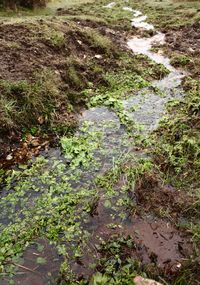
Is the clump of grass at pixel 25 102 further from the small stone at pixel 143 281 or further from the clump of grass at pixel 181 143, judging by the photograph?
the small stone at pixel 143 281

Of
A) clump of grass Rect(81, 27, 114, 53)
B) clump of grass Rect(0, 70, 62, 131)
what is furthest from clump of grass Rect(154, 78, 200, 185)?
clump of grass Rect(81, 27, 114, 53)

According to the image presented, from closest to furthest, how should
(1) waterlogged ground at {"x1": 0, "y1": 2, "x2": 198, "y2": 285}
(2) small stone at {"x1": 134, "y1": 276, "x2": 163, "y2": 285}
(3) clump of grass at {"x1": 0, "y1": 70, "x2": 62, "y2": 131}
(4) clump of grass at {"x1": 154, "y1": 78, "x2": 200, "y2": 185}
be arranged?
1. (2) small stone at {"x1": 134, "y1": 276, "x2": 163, "y2": 285}
2. (1) waterlogged ground at {"x1": 0, "y1": 2, "x2": 198, "y2": 285}
3. (4) clump of grass at {"x1": 154, "y1": 78, "x2": 200, "y2": 185}
4. (3) clump of grass at {"x1": 0, "y1": 70, "x2": 62, "y2": 131}

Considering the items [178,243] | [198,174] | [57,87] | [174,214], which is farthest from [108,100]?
[178,243]

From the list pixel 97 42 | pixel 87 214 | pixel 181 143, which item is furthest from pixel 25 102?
pixel 97 42

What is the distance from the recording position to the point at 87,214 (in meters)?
A: 5.53

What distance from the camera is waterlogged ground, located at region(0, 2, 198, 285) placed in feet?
15.3

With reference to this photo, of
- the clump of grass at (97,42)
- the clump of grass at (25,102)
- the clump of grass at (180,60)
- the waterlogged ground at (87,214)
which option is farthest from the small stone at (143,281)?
the clump of grass at (180,60)

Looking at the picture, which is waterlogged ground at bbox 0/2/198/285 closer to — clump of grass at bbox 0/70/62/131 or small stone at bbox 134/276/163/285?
small stone at bbox 134/276/163/285

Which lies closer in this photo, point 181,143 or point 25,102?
point 181,143

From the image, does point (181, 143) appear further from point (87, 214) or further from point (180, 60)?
point (180, 60)

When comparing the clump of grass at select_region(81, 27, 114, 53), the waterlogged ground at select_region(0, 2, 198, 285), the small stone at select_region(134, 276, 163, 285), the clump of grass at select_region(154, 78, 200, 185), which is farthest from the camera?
the clump of grass at select_region(81, 27, 114, 53)

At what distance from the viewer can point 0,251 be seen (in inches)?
188

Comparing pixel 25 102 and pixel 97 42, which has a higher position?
pixel 97 42

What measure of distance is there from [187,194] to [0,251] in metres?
3.49
